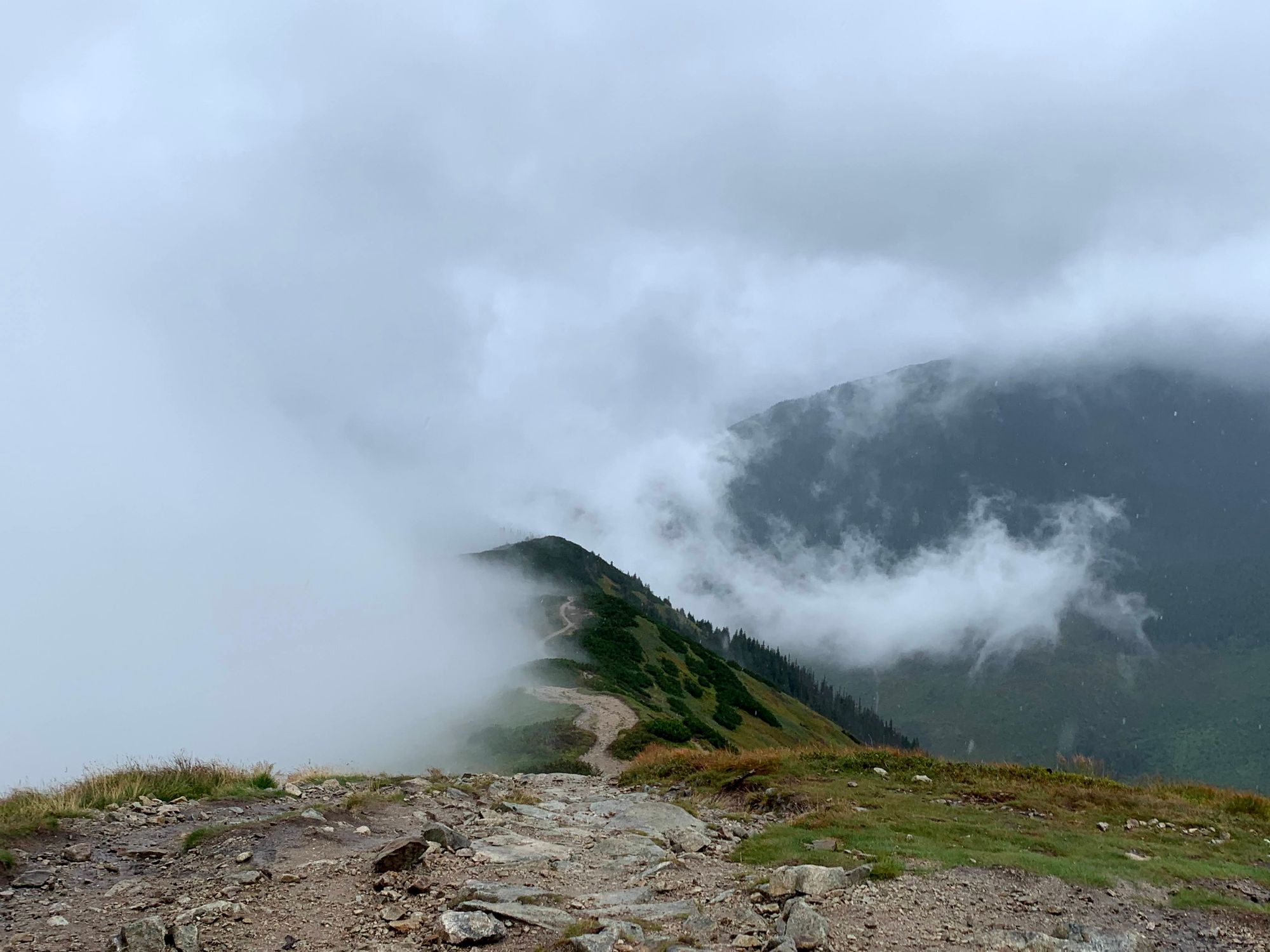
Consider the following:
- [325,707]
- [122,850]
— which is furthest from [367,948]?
[325,707]

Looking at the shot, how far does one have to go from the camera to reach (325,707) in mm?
124688

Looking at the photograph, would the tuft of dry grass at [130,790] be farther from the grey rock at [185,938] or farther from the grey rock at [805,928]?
the grey rock at [805,928]

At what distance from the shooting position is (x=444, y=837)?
45.1ft

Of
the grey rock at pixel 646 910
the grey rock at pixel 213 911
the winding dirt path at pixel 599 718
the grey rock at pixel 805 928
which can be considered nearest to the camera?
the grey rock at pixel 805 928

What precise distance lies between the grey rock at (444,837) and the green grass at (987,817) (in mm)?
5112

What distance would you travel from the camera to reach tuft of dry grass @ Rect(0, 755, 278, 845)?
1455 centimetres

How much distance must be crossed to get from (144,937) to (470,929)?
3.66 m

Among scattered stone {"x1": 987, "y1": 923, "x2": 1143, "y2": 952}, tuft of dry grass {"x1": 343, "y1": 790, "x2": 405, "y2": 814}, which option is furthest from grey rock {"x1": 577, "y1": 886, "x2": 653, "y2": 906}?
tuft of dry grass {"x1": 343, "y1": 790, "x2": 405, "y2": 814}

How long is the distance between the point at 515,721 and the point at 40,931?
53.8 metres

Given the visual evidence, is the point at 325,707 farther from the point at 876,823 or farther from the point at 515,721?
the point at 876,823

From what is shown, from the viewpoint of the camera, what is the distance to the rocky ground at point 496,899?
983 cm

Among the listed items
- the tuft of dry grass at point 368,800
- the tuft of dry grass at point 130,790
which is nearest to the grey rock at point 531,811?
the tuft of dry grass at point 368,800

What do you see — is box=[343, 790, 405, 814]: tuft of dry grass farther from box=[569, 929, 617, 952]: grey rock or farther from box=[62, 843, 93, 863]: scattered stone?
box=[569, 929, 617, 952]: grey rock

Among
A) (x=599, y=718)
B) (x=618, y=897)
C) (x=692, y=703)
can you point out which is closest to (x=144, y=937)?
(x=618, y=897)
